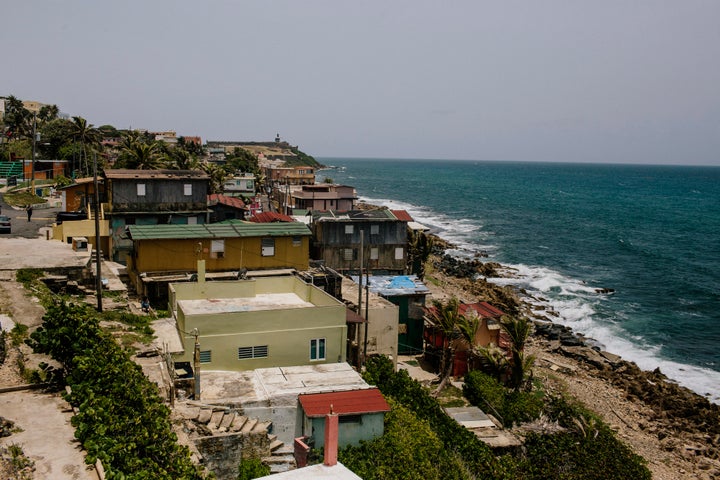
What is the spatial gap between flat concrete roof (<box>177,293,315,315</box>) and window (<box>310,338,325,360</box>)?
2.37 metres

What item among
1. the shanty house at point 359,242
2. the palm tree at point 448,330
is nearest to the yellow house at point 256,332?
the palm tree at point 448,330

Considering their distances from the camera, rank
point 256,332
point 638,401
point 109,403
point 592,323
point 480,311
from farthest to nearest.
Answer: point 592,323 → point 638,401 → point 480,311 → point 256,332 → point 109,403

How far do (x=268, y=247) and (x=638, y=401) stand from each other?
2499 centimetres

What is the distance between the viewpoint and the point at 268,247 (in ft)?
131

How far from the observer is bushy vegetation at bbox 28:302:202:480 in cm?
1445

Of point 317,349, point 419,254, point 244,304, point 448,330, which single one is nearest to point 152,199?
point 244,304

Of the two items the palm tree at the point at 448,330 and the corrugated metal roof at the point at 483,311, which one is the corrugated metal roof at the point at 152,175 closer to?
the corrugated metal roof at the point at 483,311

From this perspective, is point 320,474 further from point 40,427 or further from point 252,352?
point 252,352

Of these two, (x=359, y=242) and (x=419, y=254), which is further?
(x=419, y=254)

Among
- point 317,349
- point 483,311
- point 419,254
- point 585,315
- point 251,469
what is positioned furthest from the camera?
point 585,315

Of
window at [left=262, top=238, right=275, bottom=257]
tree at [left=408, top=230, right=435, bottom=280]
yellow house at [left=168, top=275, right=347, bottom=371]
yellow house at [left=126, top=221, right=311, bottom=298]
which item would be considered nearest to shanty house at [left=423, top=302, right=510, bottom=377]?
yellow house at [left=168, top=275, right=347, bottom=371]

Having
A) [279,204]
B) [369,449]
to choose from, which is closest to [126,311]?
[369,449]

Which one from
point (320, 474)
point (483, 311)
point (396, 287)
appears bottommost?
point (483, 311)

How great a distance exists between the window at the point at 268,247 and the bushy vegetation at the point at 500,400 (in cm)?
1507
